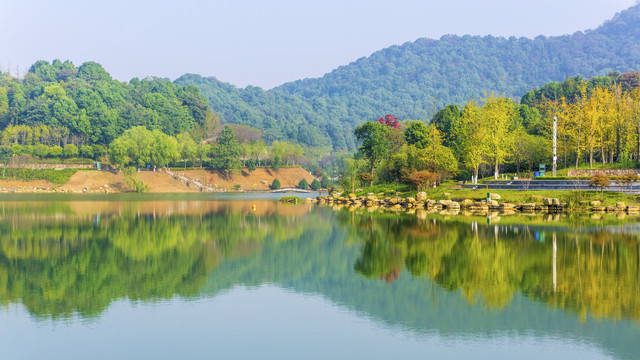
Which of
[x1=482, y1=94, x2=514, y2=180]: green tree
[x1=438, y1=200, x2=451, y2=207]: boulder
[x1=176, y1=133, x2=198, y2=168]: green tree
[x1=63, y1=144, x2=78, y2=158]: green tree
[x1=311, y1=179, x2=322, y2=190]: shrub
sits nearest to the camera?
[x1=438, y1=200, x2=451, y2=207]: boulder

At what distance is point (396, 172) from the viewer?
77000mm

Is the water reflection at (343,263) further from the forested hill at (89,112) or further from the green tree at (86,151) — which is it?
the forested hill at (89,112)

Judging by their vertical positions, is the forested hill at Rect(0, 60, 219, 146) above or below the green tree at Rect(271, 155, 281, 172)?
above

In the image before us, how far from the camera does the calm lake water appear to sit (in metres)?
13.5

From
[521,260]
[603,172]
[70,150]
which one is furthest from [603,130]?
[70,150]

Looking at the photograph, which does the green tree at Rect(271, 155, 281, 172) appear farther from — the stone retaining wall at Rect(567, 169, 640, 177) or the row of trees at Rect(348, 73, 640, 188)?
the stone retaining wall at Rect(567, 169, 640, 177)

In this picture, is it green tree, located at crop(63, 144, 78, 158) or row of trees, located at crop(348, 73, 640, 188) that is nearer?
row of trees, located at crop(348, 73, 640, 188)

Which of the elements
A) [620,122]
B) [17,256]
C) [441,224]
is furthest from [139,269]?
[620,122]

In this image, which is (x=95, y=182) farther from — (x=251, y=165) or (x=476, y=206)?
(x=476, y=206)

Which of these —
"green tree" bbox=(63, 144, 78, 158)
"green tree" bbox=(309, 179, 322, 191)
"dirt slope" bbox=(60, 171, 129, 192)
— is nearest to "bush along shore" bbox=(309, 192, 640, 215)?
"dirt slope" bbox=(60, 171, 129, 192)

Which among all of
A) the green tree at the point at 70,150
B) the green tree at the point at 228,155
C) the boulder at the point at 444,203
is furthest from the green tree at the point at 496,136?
the green tree at the point at 70,150

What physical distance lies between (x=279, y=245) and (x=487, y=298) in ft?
51.4

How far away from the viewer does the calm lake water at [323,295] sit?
13531 millimetres

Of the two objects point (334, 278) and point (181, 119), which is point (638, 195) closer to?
point (334, 278)
